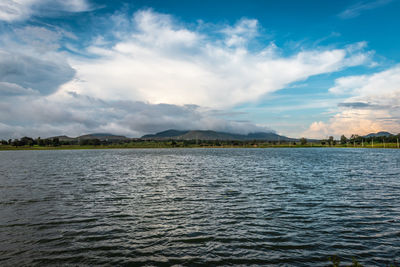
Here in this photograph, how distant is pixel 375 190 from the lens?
40062 mm

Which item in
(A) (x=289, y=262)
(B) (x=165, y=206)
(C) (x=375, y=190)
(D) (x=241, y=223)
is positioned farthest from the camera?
(C) (x=375, y=190)

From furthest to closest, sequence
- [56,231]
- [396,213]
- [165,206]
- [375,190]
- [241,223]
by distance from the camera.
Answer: [375,190]
[165,206]
[396,213]
[241,223]
[56,231]

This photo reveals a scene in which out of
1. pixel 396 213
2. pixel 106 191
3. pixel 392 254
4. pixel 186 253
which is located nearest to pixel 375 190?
pixel 396 213

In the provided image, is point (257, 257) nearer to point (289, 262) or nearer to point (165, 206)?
point (289, 262)

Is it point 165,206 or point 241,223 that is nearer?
point 241,223

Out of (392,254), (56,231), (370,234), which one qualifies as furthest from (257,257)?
(56,231)

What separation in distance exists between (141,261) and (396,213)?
26271mm

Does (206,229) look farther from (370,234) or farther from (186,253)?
(370,234)

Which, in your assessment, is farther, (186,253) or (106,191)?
(106,191)

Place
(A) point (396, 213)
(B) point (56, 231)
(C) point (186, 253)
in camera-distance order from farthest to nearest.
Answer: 1. (A) point (396, 213)
2. (B) point (56, 231)
3. (C) point (186, 253)

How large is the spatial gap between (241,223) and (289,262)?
7.83m

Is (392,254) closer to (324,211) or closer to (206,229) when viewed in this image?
(324,211)

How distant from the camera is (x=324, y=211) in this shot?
27625 millimetres

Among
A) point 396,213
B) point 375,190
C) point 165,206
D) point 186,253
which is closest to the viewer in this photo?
point 186,253
